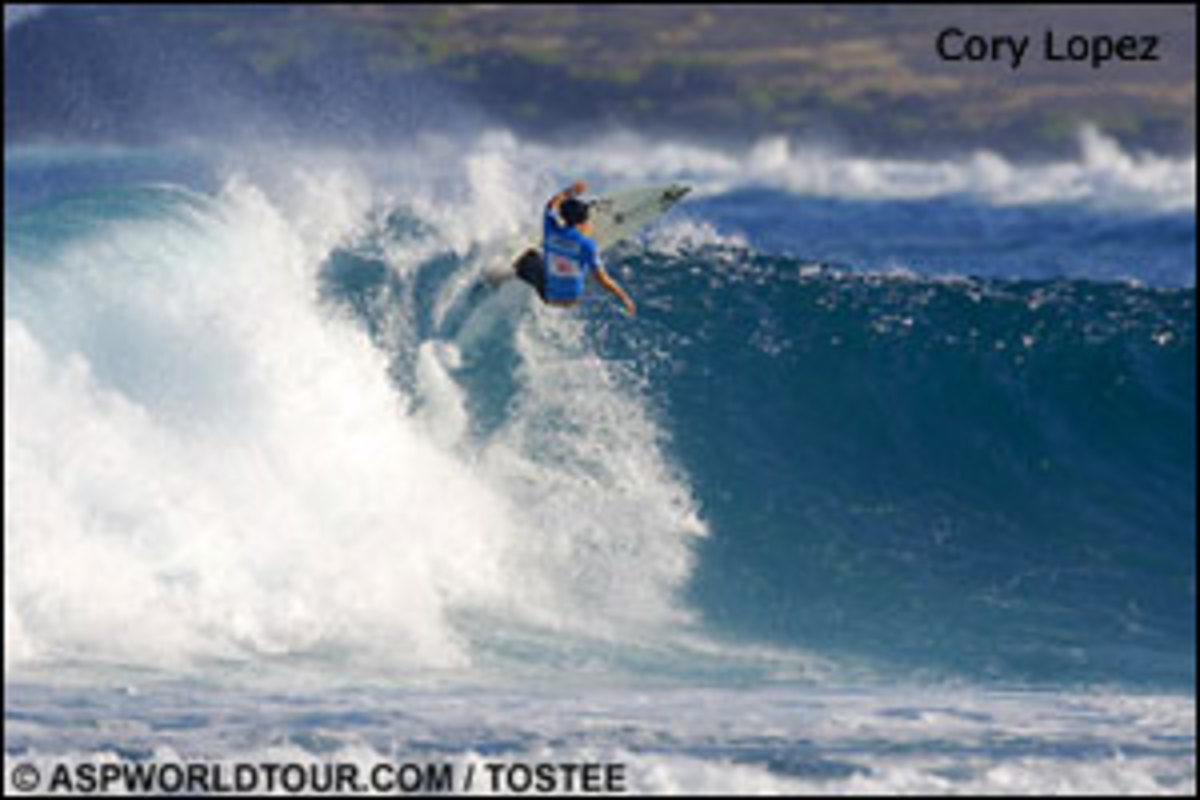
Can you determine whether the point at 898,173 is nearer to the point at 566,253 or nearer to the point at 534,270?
the point at 534,270

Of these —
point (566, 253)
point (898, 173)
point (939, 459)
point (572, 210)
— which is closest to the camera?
point (572, 210)

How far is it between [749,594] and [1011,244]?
70.3ft

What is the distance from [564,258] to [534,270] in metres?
0.45

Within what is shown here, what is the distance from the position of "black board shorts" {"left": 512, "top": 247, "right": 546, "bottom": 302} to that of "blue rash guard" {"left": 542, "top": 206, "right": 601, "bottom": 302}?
0.14 m

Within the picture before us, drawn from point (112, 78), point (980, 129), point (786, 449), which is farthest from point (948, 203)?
point (112, 78)

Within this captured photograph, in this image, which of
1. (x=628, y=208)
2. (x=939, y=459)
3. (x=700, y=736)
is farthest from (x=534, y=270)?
(x=939, y=459)

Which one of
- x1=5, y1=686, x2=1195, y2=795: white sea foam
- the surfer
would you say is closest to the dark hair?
the surfer

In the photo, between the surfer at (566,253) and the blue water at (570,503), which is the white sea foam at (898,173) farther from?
the surfer at (566,253)

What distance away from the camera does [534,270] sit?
539 inches

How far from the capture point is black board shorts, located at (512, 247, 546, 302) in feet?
44.7

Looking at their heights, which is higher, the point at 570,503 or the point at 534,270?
the point at 534,270

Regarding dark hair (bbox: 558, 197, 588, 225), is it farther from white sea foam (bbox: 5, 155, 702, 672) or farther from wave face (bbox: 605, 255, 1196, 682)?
wave face (bbox: 605, 255, 1196, 682)

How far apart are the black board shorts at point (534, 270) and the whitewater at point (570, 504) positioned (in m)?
1.79

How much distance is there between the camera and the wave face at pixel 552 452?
13.2m
